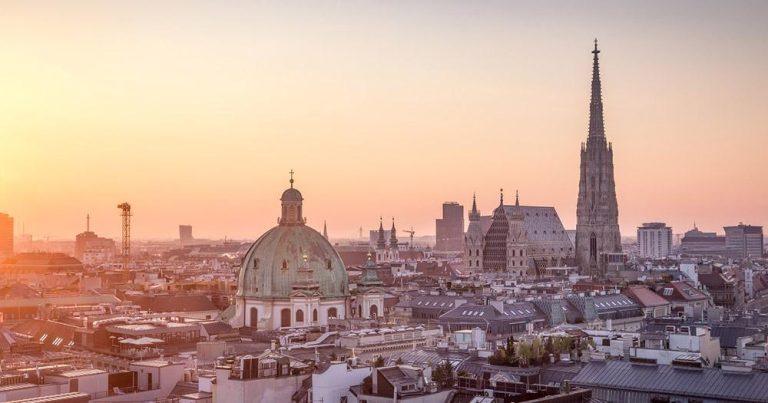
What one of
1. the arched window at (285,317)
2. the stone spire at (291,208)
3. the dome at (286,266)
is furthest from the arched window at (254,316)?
the stone spire at (291,208)

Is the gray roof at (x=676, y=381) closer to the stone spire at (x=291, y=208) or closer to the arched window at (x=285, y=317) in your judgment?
the arched window at (x=285, y=317)

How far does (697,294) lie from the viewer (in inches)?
6442

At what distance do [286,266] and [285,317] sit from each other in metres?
5.70

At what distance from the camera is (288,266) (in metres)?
127

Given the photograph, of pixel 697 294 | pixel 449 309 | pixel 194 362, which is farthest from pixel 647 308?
pixel 194 362

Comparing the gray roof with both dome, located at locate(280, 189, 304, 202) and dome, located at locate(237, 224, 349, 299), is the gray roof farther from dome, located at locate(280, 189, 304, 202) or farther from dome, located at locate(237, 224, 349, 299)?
dome, located at locate(280, 189, 304, 202)

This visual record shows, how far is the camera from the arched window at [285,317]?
123m

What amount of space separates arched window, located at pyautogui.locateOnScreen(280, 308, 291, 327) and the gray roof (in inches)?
2285

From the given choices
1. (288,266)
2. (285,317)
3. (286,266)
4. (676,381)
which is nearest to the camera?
(676,381)

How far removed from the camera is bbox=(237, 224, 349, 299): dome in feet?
414

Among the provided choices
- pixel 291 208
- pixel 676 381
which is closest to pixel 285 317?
pixel 291 208

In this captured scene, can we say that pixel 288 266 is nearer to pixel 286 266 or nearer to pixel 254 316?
pixel 286 266

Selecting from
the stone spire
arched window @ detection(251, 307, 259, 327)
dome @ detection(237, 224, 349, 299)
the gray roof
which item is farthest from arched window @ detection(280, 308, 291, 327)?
the gray roof

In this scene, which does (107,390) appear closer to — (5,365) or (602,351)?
(5,365)
